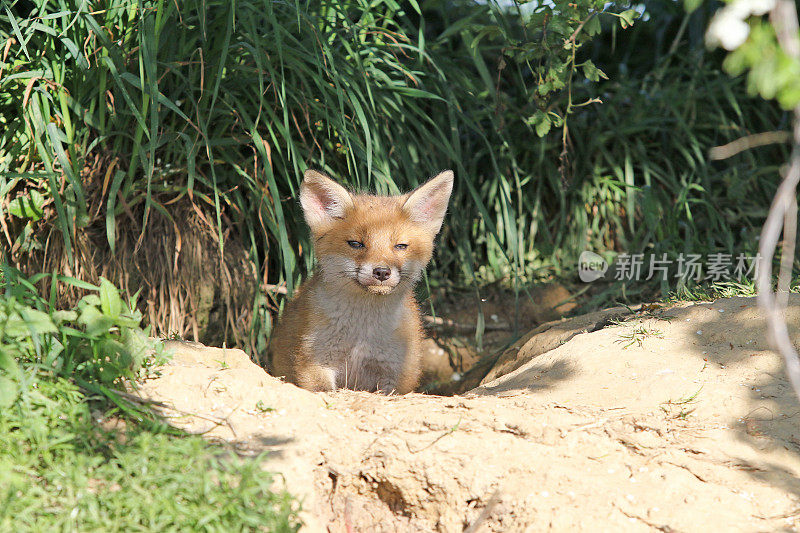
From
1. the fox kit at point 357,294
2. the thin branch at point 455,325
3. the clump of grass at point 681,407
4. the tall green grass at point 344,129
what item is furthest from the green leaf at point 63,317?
the thin branch at point 455,325

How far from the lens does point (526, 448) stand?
2.62 m

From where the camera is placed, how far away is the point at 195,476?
2.12 m

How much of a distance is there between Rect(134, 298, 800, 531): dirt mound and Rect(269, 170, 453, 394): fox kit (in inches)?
22.8

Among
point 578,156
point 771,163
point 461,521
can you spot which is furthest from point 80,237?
point 771,163

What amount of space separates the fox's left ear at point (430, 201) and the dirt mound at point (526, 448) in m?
1.14

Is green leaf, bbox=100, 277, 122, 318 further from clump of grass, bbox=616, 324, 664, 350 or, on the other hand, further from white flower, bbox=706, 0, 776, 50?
clump of grass, bbox=616, 324, 664, 350

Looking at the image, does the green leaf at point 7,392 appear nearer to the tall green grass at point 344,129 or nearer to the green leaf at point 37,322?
the green leaf at point 37,322

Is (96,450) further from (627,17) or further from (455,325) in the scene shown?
(455,325)

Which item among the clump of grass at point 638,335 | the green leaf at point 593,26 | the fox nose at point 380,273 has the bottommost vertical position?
the clump of grass at point 638,335

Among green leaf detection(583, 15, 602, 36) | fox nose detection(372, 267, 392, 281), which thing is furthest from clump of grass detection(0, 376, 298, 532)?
green leaf detection(583, 15, 602, 36)

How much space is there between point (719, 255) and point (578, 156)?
134 cm

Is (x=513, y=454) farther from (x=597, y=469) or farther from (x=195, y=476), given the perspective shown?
(x=195, y=476)

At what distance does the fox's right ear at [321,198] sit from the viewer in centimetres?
368

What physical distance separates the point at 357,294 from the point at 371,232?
1.11 feet
